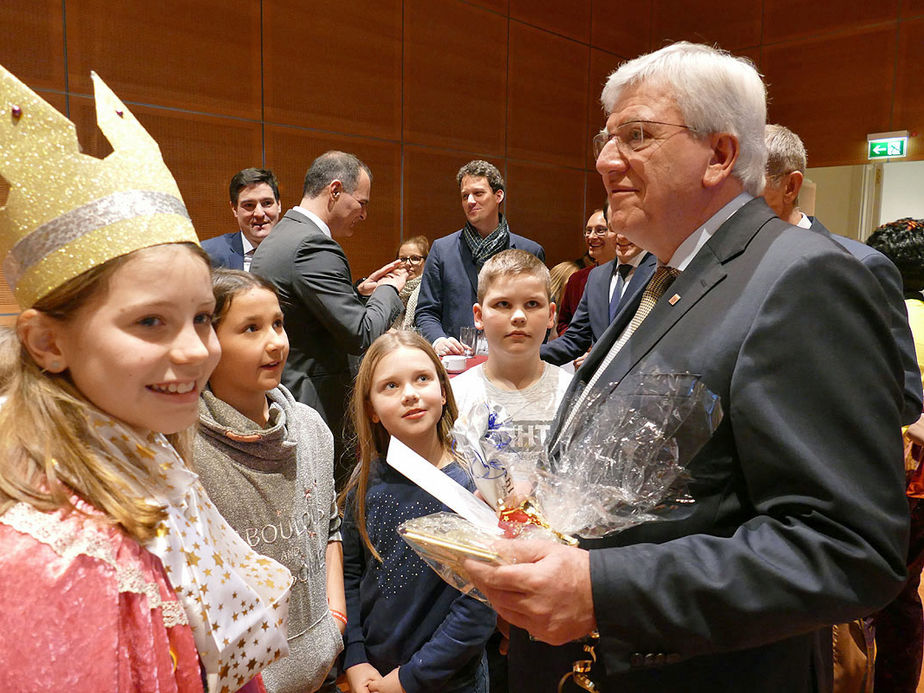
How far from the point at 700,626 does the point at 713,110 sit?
0.76 m

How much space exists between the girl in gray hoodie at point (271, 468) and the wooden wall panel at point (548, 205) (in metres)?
4.81

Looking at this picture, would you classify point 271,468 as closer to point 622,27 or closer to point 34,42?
point 34,42

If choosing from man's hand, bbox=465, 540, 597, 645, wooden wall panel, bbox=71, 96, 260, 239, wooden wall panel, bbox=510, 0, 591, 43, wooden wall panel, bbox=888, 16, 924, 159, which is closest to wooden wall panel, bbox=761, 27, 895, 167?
wooden wall panel, bbox=888, 16, 924, 159

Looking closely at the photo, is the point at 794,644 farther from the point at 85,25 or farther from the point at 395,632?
the point at 85,25

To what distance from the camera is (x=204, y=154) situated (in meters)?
4.31

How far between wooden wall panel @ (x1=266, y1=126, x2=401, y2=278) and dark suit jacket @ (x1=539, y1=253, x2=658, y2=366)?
2.39m

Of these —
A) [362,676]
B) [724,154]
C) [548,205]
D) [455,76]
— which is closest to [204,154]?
[455,76]

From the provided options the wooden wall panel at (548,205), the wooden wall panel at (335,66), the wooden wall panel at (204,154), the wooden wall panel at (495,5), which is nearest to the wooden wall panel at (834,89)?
the wooden wall panel at (548,205)

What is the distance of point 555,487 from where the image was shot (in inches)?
36.7

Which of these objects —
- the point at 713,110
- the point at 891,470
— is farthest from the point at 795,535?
the point at 713,110

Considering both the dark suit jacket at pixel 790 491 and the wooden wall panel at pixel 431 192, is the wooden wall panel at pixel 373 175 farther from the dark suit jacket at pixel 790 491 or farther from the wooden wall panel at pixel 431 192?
the dark suit jacket at pixel 790 491

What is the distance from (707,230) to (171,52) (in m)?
3.98

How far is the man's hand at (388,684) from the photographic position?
1.63m

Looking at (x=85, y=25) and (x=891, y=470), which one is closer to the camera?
(x=891, y=470)
